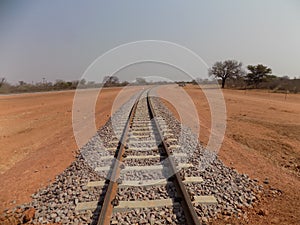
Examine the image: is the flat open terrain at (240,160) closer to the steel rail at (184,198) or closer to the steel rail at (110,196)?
the steel rail at (184,198)

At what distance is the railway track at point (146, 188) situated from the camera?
3227 mm

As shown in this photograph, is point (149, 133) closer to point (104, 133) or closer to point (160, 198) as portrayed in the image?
point (104, 133)

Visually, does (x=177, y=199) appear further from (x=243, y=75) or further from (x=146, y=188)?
(x=243, y=75)

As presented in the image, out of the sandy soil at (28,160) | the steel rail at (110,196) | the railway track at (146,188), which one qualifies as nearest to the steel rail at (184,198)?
the railway track at (146,188)

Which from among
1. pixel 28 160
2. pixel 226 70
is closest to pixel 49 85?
pixel 226 70

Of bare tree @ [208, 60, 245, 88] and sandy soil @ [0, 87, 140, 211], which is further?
bare tree @ [208, 60, 245, 88]

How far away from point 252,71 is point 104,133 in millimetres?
58804

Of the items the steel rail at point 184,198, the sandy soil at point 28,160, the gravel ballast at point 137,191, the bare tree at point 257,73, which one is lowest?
the sandy soil at point 28,160

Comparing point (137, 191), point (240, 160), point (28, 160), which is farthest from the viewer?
point (28, 160)

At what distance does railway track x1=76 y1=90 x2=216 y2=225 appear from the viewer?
323cm

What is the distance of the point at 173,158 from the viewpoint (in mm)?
5242

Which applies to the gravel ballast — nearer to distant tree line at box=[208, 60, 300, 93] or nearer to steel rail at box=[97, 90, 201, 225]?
steel rail at box=[97, 90, 201, 225]

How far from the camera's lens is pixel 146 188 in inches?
157

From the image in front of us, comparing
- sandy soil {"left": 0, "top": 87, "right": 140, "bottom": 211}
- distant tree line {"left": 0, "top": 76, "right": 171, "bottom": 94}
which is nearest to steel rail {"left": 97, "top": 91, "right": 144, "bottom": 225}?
sandy soil {"left": 0, "top": 87, "right": 140, "bottom": 211}
